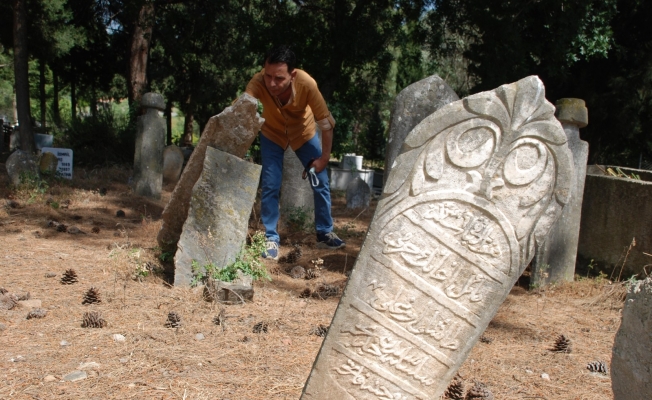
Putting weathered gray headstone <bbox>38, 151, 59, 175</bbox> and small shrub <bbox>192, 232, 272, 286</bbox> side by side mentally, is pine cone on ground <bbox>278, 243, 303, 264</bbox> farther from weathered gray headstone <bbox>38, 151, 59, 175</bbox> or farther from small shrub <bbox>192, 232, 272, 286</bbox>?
weathered gray headstone <bbox>38, 151, 59, 175</bbox>

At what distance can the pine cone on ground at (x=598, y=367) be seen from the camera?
3.61m

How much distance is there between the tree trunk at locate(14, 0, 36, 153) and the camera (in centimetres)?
1162

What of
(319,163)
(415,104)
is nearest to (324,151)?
(319,163)

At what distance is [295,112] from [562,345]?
3.15 m

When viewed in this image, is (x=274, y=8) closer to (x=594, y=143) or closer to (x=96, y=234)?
(x=594, y=143)

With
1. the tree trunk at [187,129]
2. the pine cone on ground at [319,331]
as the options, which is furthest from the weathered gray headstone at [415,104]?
the tree trunk at [187,129]

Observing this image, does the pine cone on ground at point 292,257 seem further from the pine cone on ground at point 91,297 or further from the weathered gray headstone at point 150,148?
the weathered gray headstone at point 150,148

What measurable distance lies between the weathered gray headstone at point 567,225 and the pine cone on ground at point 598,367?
176cm

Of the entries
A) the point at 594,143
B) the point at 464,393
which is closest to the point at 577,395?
the point at 464,393

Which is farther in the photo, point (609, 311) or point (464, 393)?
point (609, 311)

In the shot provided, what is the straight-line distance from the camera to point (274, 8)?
15.5 m

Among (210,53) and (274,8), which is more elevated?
(274,8)

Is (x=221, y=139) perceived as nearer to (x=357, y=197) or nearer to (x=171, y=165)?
(x=357, y=197)

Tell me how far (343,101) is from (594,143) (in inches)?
276
